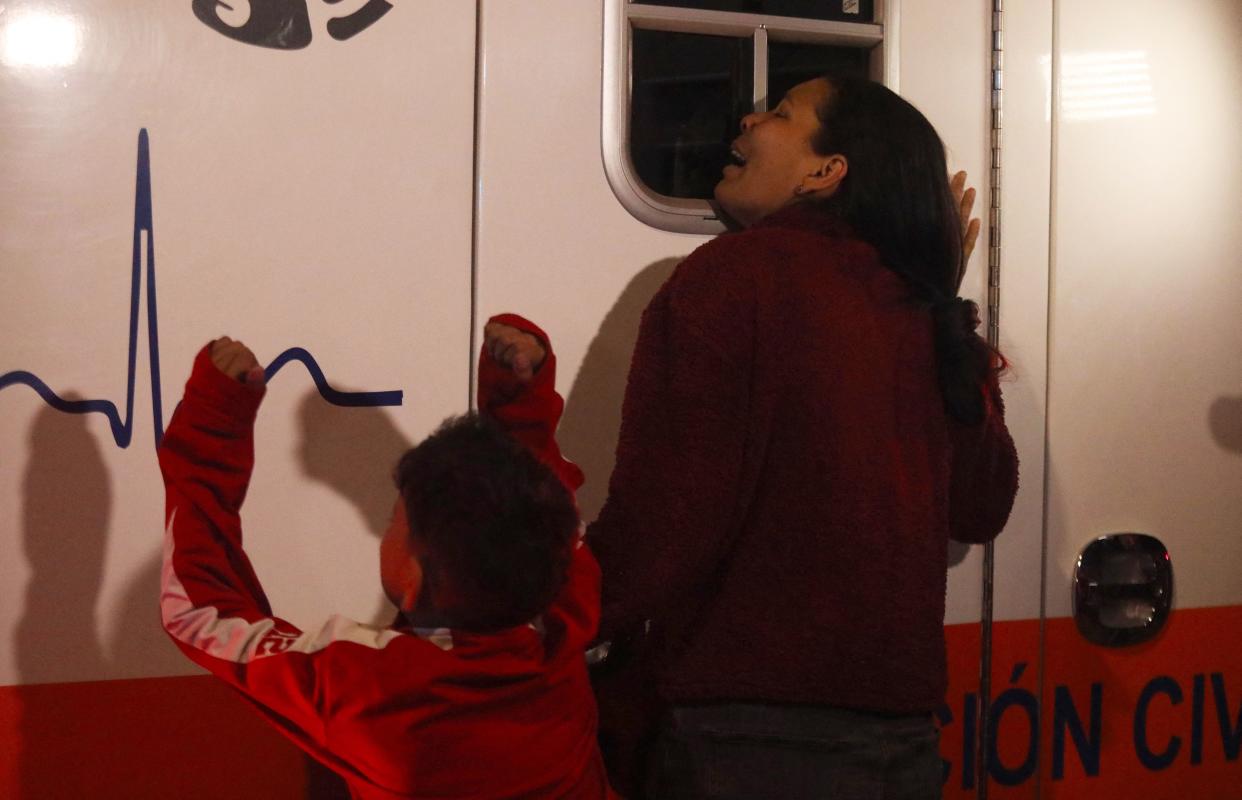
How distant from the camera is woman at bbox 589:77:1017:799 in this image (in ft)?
4.14

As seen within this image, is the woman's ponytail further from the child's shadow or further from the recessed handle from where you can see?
the child's shadow

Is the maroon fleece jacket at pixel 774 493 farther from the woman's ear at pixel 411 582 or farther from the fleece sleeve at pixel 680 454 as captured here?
the woman's ear at pixel 411 582

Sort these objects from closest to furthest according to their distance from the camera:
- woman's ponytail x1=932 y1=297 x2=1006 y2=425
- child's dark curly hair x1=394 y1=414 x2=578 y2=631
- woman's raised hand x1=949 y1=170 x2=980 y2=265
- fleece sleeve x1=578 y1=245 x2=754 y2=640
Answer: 1. child's dark curly hair x1=394 y1=414 x2=578 y2=631
2. fleece sleeve x1=578 y1=245 x2=754 y2=640
3. woman's ponytail x1=932 y1=297 x2=1006 y2=425
4. woman's raised hand x1=949 y1=170 x2=980 y2=265

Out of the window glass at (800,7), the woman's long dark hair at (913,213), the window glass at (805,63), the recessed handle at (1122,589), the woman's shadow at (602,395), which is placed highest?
the window glass at (800,7)

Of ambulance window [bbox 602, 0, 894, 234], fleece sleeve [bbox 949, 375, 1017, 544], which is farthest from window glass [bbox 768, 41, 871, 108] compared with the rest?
fleece sleeve [bbox 949, 375, 1017, 544]

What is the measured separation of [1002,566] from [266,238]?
122 centimetres

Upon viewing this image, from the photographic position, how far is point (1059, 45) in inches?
69.9

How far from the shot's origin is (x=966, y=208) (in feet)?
5.61

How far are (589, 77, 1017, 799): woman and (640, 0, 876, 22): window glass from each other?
445 mm

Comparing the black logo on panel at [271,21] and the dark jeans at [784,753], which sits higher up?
the black logo on panel at [271,21]

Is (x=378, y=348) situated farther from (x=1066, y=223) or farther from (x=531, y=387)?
(x=1066, y=223)

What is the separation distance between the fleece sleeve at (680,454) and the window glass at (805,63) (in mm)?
500

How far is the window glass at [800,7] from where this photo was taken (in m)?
1.61

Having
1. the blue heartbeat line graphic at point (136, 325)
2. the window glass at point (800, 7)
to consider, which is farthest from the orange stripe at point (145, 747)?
the window glass at point (800, 7)
